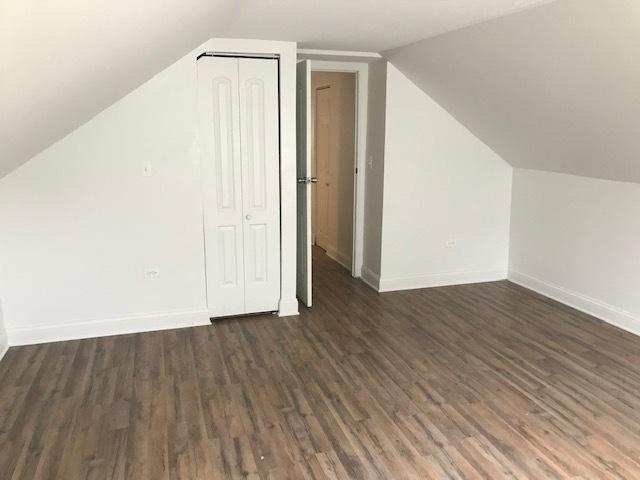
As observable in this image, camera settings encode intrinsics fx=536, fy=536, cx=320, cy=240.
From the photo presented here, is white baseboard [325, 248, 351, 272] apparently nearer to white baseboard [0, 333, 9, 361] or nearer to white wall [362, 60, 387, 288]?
white wall [362, 60, 387, 288]

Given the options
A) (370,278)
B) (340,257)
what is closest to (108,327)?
(370,278)

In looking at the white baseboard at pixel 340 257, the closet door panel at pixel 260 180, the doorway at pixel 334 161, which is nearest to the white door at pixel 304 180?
the closet door panel at pixel 260 180

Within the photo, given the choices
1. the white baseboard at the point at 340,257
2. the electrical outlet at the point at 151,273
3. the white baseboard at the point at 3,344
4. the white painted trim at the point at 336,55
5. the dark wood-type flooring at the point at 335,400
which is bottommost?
the dark wood-type flooring at the point at 335,400

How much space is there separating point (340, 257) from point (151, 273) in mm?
2673

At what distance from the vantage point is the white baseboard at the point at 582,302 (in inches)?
166

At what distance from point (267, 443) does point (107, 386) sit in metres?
1.22

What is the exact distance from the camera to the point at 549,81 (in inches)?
140

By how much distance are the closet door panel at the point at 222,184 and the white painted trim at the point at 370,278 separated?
1473 millimetres

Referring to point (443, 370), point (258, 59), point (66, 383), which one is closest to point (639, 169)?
point (443, 370)

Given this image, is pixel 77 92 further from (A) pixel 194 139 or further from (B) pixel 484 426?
(B) pixel 484 426

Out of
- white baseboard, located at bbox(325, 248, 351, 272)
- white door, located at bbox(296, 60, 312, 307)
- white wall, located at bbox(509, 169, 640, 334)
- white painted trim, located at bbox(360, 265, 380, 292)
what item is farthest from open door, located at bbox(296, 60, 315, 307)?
white wall, located at bbox(509, 169, 640, 334)

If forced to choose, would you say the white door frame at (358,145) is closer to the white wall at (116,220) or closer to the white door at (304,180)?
the white door at (304,180)

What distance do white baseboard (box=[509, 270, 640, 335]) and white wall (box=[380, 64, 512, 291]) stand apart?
0.32 metres

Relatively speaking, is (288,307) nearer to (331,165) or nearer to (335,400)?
(335,400)
